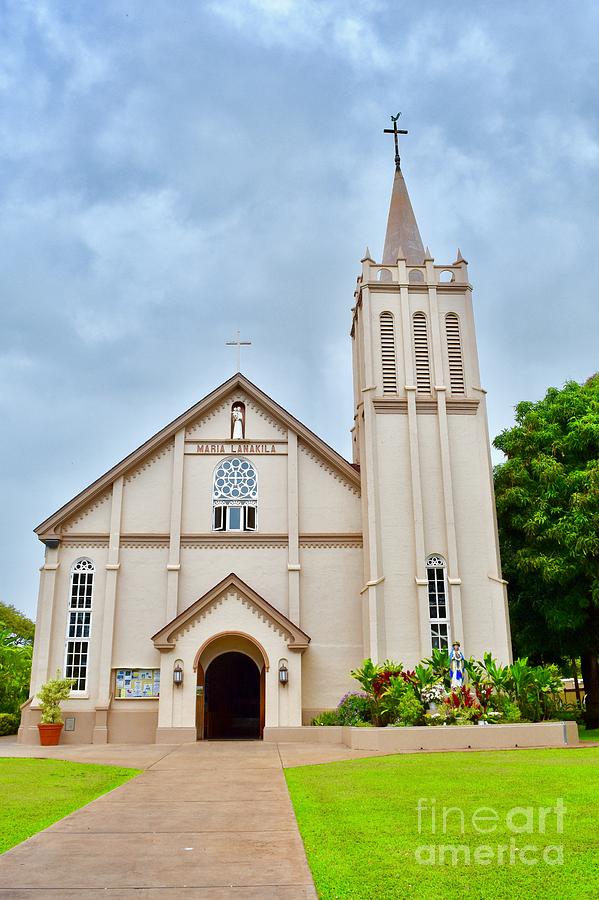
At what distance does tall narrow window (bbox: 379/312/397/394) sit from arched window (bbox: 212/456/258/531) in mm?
5581

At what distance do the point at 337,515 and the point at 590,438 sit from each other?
8792 mm

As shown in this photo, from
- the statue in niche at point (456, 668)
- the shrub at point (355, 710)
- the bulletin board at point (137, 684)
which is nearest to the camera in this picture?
the statue in niche at point (456, 668)

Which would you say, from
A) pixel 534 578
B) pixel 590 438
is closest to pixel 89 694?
pixel 534 578

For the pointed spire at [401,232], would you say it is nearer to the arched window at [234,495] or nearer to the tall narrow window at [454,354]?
the tall narrow window at [454,354]

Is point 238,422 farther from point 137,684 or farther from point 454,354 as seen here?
point 137,684

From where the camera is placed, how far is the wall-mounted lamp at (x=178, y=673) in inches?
920

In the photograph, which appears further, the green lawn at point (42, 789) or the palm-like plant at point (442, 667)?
the palm-like plant at point (442, 667)

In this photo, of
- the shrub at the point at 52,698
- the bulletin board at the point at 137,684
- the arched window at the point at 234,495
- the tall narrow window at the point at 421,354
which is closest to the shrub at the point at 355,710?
the bulletin board at the point at 137,684

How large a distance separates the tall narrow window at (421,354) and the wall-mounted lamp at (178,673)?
12.0m

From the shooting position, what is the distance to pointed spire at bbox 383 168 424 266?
95.3ft

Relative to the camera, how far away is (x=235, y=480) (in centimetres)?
2686

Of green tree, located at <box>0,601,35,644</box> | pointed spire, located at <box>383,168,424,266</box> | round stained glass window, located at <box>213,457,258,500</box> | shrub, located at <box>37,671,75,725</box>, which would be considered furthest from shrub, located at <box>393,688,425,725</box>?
green tree, located at <box>0,601,35,644</box>

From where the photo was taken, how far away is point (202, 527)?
85.9 ft

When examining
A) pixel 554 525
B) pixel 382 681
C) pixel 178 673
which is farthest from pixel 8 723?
pixel 554 525
